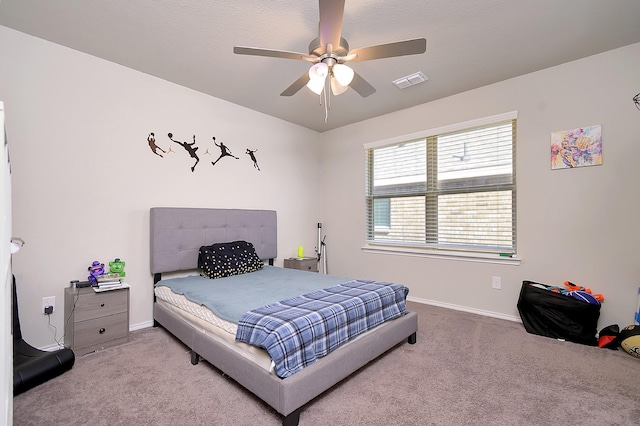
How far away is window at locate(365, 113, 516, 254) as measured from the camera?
10.8 feet

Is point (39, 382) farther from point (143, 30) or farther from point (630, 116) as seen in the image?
point (630, 116)

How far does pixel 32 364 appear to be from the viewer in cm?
199

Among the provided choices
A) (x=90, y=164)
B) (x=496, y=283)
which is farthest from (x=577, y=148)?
(x=90, y=164)

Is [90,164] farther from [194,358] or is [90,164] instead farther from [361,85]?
[361,85]

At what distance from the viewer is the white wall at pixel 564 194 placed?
8.54 ft

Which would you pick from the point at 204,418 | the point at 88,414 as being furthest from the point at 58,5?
the point at 204,418

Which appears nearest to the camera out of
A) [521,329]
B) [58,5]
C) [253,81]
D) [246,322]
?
[246,322]

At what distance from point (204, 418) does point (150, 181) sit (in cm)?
234

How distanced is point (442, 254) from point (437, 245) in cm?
16

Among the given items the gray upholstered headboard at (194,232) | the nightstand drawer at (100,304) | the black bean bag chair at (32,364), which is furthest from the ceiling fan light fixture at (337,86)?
the black bean bag chair at (32,364)

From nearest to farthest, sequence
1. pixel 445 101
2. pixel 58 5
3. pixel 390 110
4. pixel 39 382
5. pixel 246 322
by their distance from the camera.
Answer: pixel 246 322, pixel 39 382, pixel 58 5, pixel 445 101, pixel 390 110

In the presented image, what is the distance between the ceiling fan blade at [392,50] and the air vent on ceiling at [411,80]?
1213 mm

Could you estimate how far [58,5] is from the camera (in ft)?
6.92

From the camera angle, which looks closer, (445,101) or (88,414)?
(88,414)
